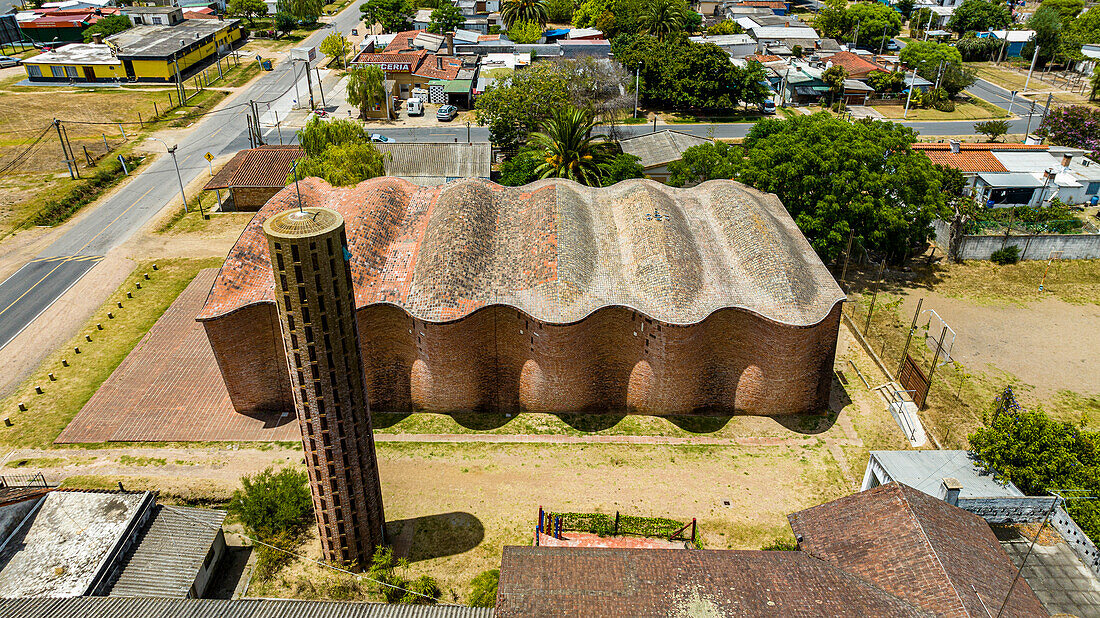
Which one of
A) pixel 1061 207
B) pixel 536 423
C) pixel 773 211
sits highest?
pixel 773 211

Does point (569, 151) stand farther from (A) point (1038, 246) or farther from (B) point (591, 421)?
(A) point (1038, 246)

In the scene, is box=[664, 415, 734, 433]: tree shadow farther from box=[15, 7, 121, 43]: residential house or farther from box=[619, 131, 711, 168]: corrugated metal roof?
box=[15, 7, 121, 43]: residential house

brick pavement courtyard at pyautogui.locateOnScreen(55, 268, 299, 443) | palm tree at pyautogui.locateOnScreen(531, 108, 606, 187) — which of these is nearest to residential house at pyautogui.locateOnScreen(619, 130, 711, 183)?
palm tree at pyautogui.locateOnScreen(531, 108, 606, 187)

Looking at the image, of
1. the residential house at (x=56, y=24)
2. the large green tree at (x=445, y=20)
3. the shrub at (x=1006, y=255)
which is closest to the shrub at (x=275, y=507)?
the shrub at (x=1006, y=255)

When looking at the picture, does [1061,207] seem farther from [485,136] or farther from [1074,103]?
[485,136]

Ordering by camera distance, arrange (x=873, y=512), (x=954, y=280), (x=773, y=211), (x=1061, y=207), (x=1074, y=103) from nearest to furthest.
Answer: (x=873, y=512), (x=773, y=211), (x=954, y=280), (x=1061, y=207), (x=1074, y=103)

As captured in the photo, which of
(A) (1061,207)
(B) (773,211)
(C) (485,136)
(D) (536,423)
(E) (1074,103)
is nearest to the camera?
(D) (536,423)

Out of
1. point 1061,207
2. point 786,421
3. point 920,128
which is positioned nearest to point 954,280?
point 1061,207
